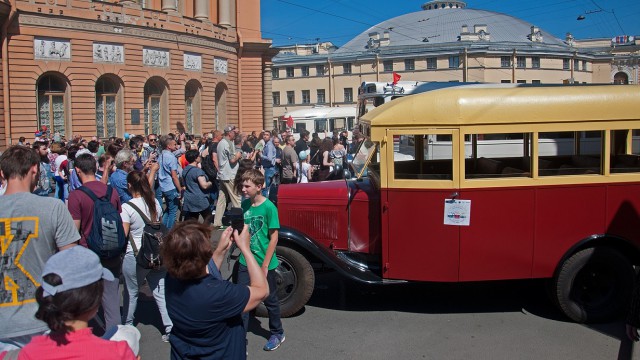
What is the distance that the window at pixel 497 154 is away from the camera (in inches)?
270

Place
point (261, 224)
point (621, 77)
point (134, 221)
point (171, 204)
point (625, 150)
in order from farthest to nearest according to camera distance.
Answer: point (621, 77), point (171, 204), point (625, 150), point (134, 221), point (261, 224)

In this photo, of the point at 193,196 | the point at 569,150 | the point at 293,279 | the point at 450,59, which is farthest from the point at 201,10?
the point at 450,59

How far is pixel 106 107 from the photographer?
3031 cm

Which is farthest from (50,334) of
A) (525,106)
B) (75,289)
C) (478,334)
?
(525,106)

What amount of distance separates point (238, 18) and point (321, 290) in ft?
119

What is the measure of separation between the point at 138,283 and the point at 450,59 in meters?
69.3

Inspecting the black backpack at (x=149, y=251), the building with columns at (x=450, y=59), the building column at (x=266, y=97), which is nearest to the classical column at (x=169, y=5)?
the building column at (x=266, y=97)

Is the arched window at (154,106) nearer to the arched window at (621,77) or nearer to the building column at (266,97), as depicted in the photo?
the building column at (266,97)

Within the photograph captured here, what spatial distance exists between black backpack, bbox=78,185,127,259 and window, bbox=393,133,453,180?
321 cm

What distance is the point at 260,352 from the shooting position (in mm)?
5680

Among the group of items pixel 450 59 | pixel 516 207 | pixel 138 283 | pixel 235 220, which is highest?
pixel 450 59

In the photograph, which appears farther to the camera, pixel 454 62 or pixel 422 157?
pixel 454 62

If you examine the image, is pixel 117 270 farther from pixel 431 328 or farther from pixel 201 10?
pixel 201 10

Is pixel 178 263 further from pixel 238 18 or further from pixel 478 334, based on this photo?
pixel 238 18
